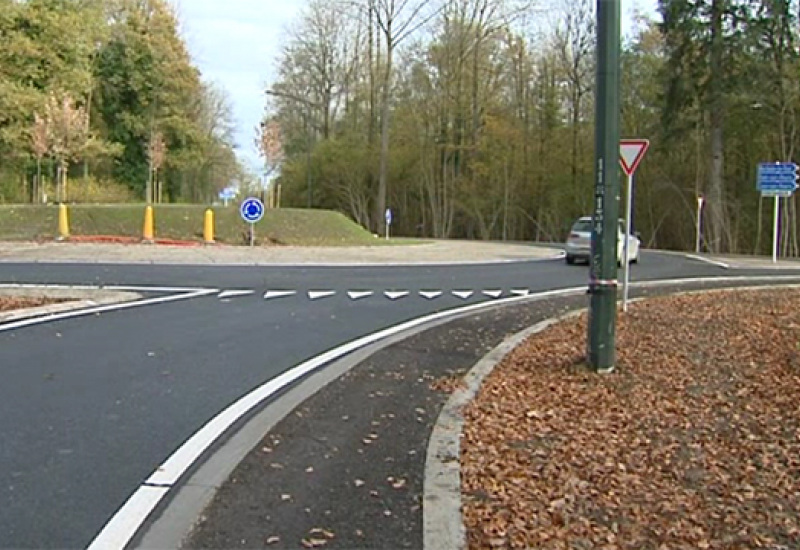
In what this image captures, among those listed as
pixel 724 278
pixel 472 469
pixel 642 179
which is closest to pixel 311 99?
pixel 642 179

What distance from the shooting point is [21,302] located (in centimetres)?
1240

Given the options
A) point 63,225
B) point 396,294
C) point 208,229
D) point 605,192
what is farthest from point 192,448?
point 63,225

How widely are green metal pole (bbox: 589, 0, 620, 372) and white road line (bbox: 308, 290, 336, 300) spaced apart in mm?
7684

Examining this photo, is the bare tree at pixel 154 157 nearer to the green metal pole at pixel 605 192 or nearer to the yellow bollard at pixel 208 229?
the yellow bollard at pixel 208 229

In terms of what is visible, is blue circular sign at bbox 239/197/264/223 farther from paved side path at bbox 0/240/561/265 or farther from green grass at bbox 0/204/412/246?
green grass at bbox 0/204/412/246

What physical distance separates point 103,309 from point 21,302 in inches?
50.8

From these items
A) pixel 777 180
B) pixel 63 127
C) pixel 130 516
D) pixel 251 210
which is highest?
pixel 63 127

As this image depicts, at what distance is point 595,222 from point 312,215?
80.5 ft

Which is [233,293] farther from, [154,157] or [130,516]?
[154,157]

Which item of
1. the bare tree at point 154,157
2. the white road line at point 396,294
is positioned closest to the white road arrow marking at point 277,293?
the white road line at point 396,294

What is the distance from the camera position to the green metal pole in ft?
24.4

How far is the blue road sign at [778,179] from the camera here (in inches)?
1156

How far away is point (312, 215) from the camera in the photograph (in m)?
31.6

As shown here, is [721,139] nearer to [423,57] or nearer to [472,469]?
[423,57]
